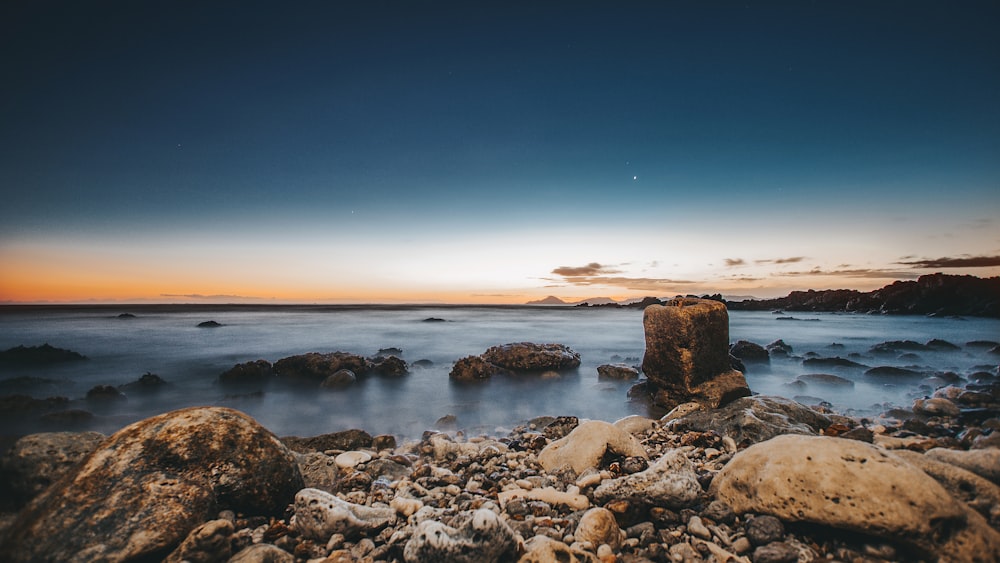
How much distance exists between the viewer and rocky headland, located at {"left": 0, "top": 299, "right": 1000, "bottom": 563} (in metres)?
2.40

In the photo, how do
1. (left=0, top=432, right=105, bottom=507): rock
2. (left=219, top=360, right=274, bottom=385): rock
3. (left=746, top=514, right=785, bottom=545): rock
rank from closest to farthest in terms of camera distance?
(left=746, top=514, right=785, bottom=545): rock → (left=0, top=432, right=105, bottom=507): rock → (left=219, top=360, right=274, bottom=385): rock

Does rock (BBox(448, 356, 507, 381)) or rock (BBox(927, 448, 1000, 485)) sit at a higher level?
rock (BBox(927, 448, 1000, 485))

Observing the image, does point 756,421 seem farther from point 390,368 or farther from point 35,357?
point 35,357

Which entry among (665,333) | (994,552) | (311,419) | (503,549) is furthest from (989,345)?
(311,419)

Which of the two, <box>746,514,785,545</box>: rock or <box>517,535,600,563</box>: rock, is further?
<box>746,514,785,545</box>: rock

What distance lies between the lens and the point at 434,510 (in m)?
3.23

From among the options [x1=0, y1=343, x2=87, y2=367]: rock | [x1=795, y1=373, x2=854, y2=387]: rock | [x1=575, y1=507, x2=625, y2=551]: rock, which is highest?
[x1=575, y1=507, x2=625, y2=551]: rock

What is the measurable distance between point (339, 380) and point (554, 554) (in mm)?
9153

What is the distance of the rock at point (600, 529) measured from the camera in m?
2.69

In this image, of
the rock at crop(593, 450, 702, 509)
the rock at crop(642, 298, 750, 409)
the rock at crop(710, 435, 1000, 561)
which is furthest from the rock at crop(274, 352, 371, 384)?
the rock at crop(710, 435, 1000, 561)

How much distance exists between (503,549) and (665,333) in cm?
593

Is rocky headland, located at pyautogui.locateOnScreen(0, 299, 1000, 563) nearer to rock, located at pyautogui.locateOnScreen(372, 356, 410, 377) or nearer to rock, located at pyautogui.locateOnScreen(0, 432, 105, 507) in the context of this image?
rock, located at pyautogui.locateOnScreen(0, 432, 105, 507)

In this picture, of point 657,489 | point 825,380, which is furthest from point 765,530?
point 825,380

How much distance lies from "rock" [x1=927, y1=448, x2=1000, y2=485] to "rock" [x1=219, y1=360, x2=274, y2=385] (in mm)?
12950
